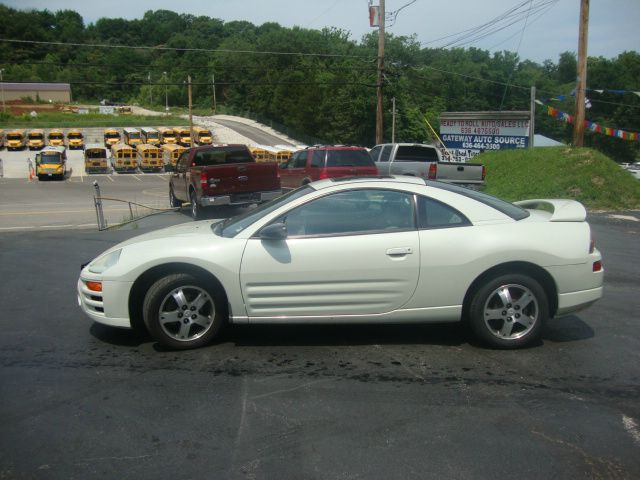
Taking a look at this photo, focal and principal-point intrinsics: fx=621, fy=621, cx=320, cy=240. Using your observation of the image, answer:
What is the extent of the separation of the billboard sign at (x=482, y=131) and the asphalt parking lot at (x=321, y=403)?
24545 millimetres

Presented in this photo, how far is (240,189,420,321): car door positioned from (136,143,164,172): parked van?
45.9 m

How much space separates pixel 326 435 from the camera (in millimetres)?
3832

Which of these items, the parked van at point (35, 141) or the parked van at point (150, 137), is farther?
the parked van at point (35, 141)

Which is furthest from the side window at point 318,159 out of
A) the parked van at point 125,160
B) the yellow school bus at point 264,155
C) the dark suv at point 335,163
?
the parked van at point 125,160

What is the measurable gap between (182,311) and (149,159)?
1805 inches

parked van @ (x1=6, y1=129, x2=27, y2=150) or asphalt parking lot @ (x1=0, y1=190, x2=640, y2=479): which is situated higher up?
parked van @ (x1=6, y1=129, x2=27, y2=150)

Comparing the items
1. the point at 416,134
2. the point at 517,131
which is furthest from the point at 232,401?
the point at 416,134

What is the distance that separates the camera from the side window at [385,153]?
68.0 ft

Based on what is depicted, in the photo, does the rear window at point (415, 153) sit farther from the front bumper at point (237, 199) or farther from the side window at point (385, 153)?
the front bumper at point (237, 199)

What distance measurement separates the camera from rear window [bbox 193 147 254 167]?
17.6 meters

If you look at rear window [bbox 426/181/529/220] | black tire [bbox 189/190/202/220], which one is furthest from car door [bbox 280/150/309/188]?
rear window [bbox 426/181/529/220]

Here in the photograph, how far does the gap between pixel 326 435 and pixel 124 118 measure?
94.2 metres

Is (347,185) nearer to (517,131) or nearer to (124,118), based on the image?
(517,131)

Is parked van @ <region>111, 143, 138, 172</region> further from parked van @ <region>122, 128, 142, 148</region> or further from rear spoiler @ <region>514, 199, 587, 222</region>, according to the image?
rear spoiler @ <region>514, 199, 587, 222</region>
